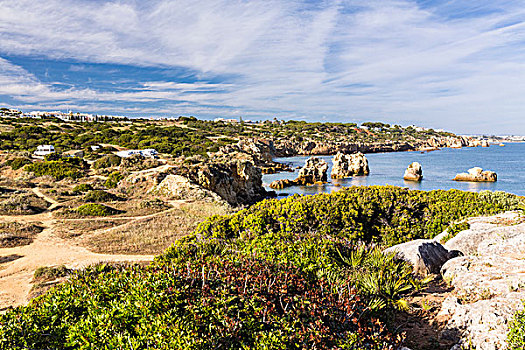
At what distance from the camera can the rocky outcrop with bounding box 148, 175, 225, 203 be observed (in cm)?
2409

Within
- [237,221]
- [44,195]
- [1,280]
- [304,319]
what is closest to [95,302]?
[304,319]

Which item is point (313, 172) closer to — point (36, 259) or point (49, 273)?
point (36, 259)

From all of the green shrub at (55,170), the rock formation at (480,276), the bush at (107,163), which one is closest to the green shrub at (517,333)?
the rock formation at (480,276)

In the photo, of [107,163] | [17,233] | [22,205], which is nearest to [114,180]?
[22,205]

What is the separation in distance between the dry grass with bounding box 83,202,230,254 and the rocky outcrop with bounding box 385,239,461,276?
9364 millimetres

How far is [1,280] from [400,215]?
12.8 m

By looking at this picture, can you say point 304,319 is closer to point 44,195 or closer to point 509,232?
point 509,232

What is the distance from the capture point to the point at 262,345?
10.5ft

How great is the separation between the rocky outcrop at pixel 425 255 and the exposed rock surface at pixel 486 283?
317mm

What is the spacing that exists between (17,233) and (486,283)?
1785 centimetres

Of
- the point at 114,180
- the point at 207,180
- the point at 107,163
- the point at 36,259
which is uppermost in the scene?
the point at 107,163

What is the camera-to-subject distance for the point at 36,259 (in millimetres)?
11836

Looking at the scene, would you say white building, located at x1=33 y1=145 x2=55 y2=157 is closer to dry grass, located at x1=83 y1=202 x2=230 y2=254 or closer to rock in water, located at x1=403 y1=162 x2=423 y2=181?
dry grass, located at x1=83 y1=202 x2=230 y2=254

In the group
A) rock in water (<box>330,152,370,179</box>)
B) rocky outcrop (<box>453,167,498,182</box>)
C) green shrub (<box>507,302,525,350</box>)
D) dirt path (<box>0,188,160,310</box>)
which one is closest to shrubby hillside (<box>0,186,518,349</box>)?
green shrub (<box>507,302,525,350</box>)
